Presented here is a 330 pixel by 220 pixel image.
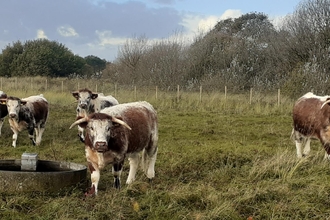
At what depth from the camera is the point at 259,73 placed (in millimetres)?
34562

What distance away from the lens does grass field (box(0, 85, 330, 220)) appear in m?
5.80

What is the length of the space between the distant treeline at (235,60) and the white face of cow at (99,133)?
21.1m

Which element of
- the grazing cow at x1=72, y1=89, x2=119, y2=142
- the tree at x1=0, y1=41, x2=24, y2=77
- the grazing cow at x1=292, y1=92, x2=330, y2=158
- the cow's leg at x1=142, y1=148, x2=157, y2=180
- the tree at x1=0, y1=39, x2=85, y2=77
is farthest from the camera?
the tree at x1=0, y1=41, x2=24, y2=77

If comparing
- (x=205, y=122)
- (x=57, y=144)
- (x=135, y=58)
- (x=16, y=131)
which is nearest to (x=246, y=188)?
(x=57, y=144)

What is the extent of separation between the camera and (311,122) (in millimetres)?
10180

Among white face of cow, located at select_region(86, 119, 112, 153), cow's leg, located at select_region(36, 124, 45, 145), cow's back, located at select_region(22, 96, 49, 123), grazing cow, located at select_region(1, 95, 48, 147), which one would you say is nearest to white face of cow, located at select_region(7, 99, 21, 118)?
grazing cow, located at select_region(1, 95, 48, 147)

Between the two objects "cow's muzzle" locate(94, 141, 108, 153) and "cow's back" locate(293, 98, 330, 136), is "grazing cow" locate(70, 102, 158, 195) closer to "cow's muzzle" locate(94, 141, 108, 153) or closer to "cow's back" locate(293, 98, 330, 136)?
"cow's muzzle" locate(94, 141, 108, 153)

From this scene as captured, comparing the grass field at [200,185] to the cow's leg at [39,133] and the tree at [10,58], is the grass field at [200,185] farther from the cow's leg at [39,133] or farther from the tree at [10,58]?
the tree at [10,58]

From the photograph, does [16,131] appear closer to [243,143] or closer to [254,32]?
[243,143]

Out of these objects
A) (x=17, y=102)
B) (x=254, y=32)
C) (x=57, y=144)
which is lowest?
(x=57, y=144)

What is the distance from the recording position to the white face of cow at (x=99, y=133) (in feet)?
20.2

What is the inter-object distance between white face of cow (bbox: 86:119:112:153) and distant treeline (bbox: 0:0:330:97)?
21116 millimetres

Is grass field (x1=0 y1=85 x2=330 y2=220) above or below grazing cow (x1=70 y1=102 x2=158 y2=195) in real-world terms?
below

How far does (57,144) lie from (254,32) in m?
36.7
